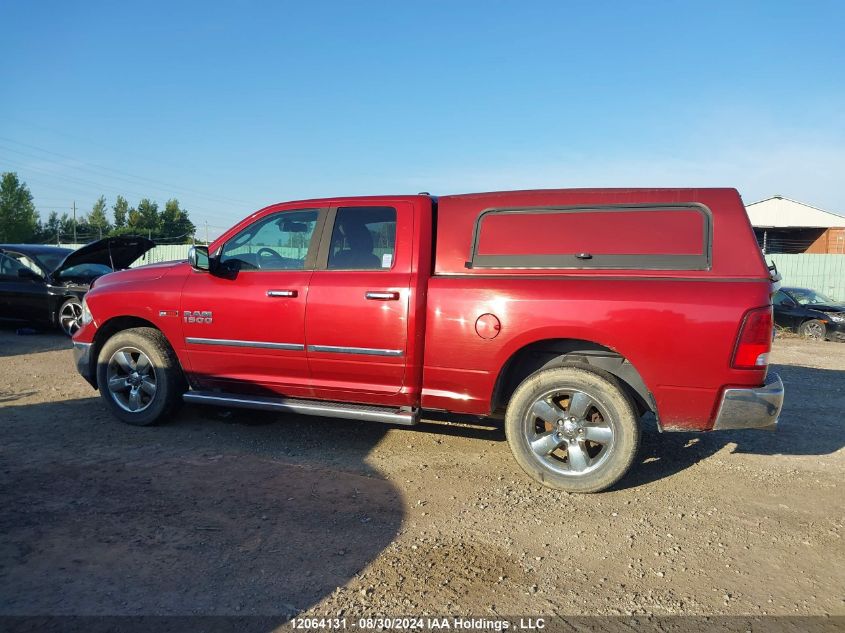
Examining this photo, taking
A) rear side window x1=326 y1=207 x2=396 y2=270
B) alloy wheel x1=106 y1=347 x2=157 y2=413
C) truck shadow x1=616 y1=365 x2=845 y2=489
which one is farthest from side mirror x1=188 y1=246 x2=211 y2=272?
truck shadow x1=616 y1=365 x2=845 y2=489

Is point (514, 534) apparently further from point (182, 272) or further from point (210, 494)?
point (182, 272)

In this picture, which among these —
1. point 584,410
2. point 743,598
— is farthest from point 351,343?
point 743,598

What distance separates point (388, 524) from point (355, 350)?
1.46 metres

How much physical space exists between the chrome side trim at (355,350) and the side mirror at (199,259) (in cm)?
120

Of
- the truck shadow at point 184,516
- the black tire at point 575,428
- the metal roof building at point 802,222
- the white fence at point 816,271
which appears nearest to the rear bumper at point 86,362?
the truck shadow at point 184,516

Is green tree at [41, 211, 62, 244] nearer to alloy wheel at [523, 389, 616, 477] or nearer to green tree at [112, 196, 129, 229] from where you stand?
green tree at [112, 196, 129, 229]

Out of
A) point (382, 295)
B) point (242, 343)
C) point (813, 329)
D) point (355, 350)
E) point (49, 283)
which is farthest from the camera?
point (813, 329)

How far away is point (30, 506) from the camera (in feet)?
11.7

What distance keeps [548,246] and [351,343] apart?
5.41 feet

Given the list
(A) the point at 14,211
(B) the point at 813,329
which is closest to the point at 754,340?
(B) the point at 813,329

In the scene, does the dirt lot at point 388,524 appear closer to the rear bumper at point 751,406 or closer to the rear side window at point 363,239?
the rear bumper at point 751,406

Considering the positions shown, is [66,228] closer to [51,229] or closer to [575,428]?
[51,229]

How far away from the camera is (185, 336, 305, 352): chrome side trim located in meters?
4.74

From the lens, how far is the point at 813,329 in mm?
14484
